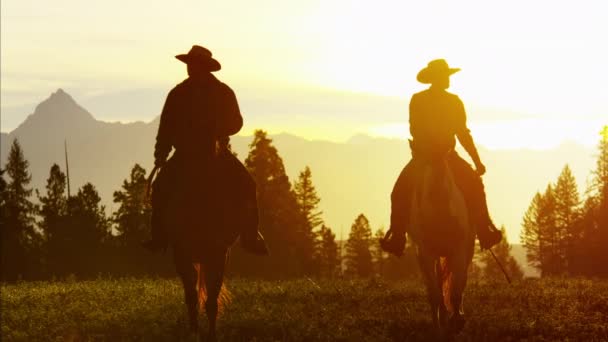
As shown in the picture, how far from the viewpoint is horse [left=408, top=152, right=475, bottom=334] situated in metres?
11.7

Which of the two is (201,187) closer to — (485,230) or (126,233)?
(485,230)

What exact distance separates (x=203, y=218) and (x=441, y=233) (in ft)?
11.3

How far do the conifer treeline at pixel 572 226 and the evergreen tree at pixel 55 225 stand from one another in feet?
129

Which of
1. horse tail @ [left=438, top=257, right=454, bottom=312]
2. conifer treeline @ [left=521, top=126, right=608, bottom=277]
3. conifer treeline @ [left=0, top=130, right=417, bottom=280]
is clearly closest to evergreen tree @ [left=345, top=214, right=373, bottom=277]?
conifer treeline @ [left=0, top=130, right=417, bottom=280]

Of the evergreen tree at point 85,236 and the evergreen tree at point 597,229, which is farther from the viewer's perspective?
the evergreen tree at point 597,229

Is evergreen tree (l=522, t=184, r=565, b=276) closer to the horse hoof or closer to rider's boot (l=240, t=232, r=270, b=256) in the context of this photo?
the horse hoof

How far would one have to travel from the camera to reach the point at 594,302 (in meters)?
14.8

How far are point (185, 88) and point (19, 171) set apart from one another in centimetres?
7773

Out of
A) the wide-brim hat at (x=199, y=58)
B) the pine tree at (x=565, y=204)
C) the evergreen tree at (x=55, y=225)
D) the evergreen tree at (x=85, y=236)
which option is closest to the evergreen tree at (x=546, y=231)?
the pine tree at (x=565, y=204)

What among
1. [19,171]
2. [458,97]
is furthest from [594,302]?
[19,171]

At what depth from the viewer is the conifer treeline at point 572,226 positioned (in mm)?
67062

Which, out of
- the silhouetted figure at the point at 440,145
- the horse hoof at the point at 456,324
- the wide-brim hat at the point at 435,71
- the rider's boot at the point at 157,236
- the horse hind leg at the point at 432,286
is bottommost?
the horse hoof at the point at 456,324

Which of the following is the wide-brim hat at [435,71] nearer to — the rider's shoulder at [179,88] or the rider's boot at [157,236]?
the rider's shoulder at [179,88]

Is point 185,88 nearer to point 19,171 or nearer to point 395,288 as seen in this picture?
point 395,288
